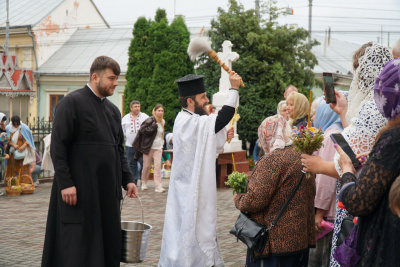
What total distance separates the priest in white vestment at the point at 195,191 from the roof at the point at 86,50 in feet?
90.2

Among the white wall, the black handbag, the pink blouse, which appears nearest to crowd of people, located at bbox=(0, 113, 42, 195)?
the pink blouse

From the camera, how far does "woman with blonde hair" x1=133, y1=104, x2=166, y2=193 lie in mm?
13391

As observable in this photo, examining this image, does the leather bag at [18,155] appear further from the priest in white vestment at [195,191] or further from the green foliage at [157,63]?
the green foliage at [157,63]

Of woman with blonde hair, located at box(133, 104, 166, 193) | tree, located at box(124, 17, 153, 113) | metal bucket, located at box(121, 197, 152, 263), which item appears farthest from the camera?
tree, located at box(124, 17, 153, 113)

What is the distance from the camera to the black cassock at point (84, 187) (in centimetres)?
466

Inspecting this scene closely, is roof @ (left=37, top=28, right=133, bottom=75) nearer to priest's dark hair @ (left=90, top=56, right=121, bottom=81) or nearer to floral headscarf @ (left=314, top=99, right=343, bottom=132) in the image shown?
floral headscarf @ (left=314, top=99, right=343, bottom=132)

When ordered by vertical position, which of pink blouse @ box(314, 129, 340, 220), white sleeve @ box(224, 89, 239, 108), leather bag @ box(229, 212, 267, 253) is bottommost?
leather bag @ box(229, 212, 267, 253)

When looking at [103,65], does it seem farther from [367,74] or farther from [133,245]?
[367,74]

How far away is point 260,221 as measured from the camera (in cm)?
451

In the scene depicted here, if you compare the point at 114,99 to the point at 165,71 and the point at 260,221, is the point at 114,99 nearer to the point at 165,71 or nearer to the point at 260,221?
the point at 165,71

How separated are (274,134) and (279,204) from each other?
56cm

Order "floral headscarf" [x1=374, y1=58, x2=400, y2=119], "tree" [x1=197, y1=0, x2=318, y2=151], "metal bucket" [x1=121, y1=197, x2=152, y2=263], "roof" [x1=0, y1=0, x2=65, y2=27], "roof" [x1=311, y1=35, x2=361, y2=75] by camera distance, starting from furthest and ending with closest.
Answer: "roof" [x1=311, y1=35, x2=361, y2=75] → "roof" [x1=0, y1=0, x2=65, y2=27] → "tree" [x1=197, y1=0, x2=318, y2=151] → "metal bucket" [x1=121, y1=197, x2=152, y2=263] → "floral headscarf" [x1=374, y1=58, x2=400, y2=119]

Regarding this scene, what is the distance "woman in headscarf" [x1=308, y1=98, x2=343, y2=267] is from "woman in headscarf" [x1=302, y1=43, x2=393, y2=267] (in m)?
0.99

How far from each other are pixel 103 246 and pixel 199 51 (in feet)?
6.54
